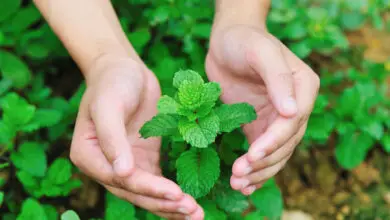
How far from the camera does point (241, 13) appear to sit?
1.49 m

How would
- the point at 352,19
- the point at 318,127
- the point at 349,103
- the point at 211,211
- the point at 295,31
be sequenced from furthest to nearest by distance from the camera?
1. the point at 352,19
2. the point at 295,31
3. the point at 349,103
4. the point at 318,127
5. the point at 211,211

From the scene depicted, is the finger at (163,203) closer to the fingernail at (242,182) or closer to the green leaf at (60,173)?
the fingernail at (242,182)

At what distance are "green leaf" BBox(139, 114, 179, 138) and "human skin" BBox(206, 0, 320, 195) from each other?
6.6 inches

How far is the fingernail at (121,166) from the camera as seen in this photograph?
1.02 m

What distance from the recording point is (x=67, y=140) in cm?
180

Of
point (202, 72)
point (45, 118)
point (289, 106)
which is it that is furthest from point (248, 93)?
point (45, 118)

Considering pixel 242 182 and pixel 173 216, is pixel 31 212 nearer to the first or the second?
pixel 173 216

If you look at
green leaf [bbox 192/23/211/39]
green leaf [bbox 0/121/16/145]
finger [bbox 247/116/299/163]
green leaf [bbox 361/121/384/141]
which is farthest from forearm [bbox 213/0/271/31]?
green leaf [bbox 0/121/16/145]

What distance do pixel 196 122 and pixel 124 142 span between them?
0.17 meters

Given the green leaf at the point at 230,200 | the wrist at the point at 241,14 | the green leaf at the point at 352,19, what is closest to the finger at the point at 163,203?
the green leaf at the point at 230,200

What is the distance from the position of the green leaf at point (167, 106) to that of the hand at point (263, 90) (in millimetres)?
173

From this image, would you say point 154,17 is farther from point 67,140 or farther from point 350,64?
point 350,64

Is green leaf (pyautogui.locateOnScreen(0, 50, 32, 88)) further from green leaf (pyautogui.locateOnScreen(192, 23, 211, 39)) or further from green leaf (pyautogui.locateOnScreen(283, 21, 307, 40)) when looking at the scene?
green leaf (pyautogui.locateOnScreen(283, 21, 307, 40))

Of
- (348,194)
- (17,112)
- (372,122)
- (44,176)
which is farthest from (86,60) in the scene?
(348,194)
